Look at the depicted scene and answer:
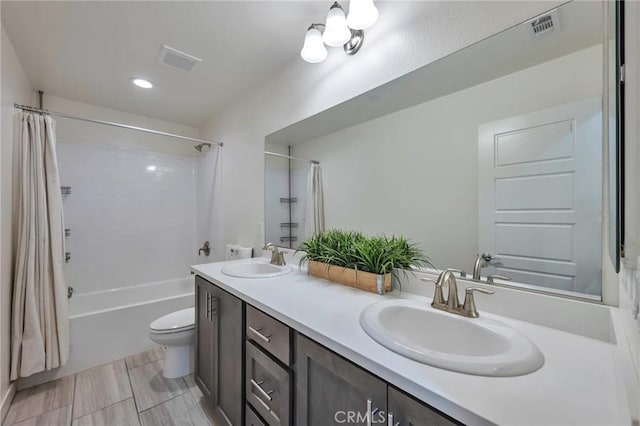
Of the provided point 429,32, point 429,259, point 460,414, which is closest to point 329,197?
point 429,259

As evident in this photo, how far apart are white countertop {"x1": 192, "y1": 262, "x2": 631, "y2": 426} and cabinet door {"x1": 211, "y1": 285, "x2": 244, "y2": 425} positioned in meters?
0.41

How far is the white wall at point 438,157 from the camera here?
90 cm

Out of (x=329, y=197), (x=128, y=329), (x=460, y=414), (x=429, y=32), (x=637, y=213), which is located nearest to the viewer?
(x=637, y=213)

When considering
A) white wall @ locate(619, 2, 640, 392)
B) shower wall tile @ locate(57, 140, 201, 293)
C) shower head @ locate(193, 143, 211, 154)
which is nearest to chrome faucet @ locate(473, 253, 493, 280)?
white wall @ locate(619, 2, 640, 392)

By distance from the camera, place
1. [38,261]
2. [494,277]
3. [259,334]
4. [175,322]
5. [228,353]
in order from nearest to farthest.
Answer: [494,277] < [259,334] < [228,353] < [38,261] < [175,322]

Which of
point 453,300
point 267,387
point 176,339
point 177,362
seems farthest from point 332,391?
point 177,362

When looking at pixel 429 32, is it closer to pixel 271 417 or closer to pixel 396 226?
pixel 396 226

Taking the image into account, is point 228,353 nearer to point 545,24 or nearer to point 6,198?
point 6,198

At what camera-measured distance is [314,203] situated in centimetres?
184

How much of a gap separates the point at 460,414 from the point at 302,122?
1729 millimetres

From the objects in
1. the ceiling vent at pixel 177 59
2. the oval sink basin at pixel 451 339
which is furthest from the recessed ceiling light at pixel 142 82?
the oval sink basin at pixel 451 339

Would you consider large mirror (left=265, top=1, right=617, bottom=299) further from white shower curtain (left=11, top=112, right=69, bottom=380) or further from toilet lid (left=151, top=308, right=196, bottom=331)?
white shower curtain (left=11, top=112, right=69, bottom=380)

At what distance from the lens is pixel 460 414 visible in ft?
1.68

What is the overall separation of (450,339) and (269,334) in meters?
0.67
